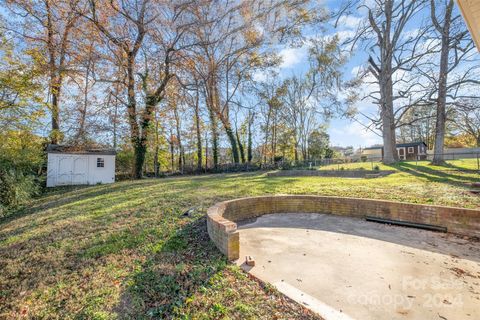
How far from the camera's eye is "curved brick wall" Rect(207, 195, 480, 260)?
3.25 m

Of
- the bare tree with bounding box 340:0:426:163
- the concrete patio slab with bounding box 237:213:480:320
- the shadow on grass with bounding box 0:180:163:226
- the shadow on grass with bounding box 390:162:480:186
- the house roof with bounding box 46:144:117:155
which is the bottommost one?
the concrete patio slab with bounding box 237:213:480:320

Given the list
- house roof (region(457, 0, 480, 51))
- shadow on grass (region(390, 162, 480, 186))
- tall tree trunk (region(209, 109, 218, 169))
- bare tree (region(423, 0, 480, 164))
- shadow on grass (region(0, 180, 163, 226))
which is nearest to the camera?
house roof (region(457, 0, 480, 51))

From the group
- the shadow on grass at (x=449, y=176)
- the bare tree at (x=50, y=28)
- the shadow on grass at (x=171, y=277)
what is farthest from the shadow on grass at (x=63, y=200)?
the shadow on grass at (x=449, y=176)

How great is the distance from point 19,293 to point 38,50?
42.5ft

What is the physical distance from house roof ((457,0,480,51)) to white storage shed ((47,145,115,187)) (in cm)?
1592

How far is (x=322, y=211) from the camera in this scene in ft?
18.5

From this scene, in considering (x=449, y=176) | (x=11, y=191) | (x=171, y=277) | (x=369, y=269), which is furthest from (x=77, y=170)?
(x=449, y=176)

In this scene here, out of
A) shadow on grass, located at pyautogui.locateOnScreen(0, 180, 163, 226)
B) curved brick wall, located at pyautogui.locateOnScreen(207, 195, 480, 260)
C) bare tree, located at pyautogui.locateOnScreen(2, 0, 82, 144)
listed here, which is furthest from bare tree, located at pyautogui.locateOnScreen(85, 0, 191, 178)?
curved brick wall, located at pyautogui.locateOnScreen(207, 195, 480, 260)

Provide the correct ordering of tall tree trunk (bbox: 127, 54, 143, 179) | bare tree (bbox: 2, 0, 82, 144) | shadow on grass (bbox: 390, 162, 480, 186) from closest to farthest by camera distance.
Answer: shadow on grass (bbox: 390, 162, 480, 186)
bare tree (bbox: 2, 0, 82, 144)
tall tree trunk (bbox: 127, 54, 143, 179)

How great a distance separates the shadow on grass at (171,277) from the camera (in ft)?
7.29

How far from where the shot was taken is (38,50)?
35.1ft

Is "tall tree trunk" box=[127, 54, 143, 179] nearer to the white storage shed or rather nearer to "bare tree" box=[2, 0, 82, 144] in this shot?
the white storage shed

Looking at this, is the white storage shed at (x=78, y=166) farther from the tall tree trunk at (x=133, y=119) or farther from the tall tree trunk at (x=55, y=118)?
the tall tree trunk at (x=133, y=119)

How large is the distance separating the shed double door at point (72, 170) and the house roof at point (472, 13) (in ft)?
55.1
